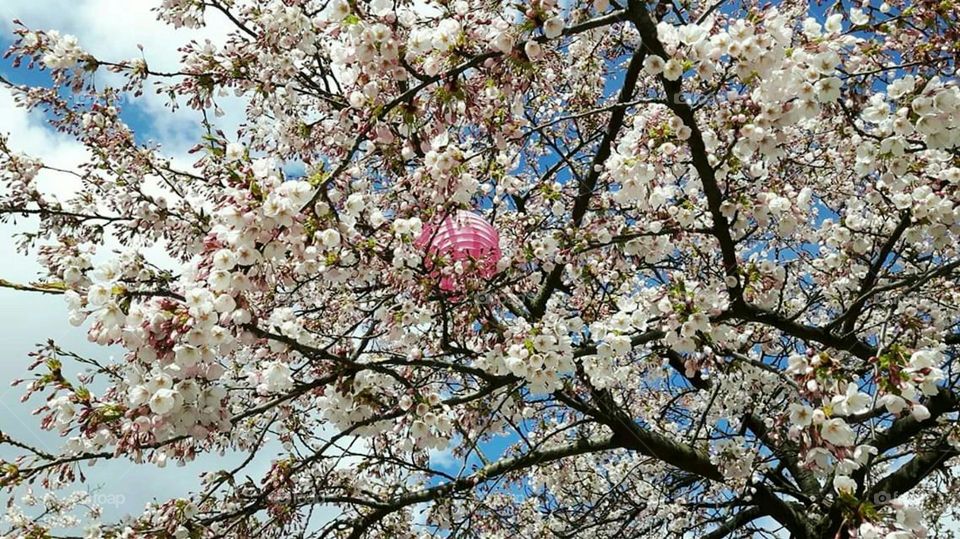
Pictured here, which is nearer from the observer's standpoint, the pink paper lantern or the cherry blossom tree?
the cherry blossom tree

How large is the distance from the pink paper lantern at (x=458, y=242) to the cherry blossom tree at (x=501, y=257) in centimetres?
5

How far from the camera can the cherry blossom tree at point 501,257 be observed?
2.62 metres

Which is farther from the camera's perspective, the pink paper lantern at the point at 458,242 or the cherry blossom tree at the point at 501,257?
the pink paper lantern at the point at 458,242

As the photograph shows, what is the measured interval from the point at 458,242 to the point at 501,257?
36.5 inches

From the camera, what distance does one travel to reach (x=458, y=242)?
3670 mm

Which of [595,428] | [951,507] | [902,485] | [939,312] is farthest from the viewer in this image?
[951,507]

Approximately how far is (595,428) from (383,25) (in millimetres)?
5326

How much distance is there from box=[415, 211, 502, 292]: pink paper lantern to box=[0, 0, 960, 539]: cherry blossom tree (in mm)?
51

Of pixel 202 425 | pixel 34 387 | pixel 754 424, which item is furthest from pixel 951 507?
pixel 34 387

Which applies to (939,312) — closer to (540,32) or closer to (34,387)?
(540,32)

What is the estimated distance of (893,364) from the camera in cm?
247

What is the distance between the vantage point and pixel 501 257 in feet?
15.0

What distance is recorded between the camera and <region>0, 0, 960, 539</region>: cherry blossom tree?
103 inches

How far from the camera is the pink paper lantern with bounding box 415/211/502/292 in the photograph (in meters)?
3.66
